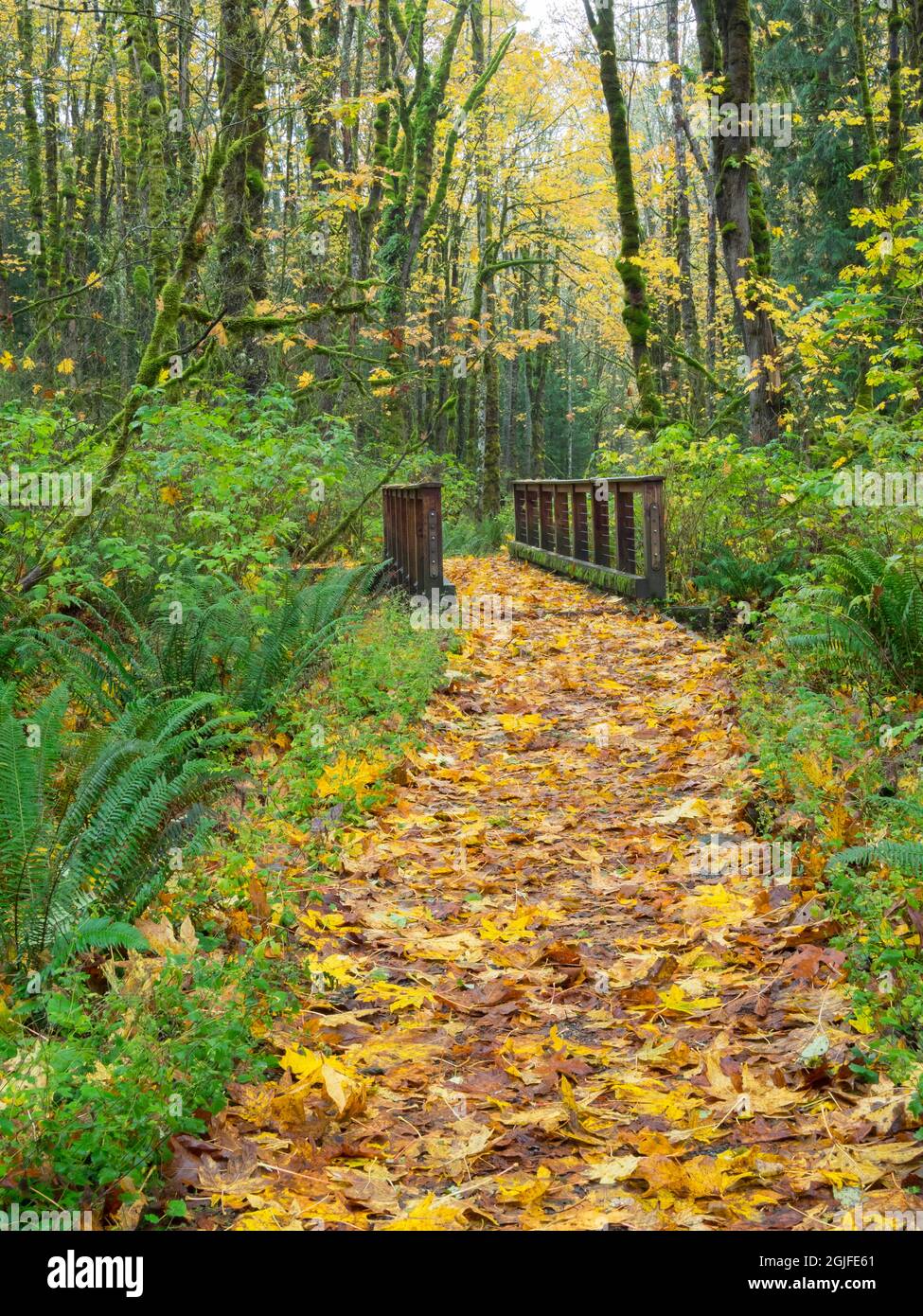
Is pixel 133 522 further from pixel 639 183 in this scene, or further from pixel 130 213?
pixel 639 183

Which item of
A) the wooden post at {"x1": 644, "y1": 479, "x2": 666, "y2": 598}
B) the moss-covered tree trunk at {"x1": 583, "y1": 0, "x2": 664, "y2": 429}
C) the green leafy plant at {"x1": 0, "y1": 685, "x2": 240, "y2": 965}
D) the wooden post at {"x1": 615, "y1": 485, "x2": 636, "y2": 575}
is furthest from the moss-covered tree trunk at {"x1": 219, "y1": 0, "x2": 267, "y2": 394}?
the green leafy plant at {"x1": 0, "y1": 685, "x2": 240, "y2": 965}

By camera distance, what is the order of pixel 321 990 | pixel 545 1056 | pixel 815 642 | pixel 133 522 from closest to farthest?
pixel 545 1056 → pixel 321 990 → pixel 815 642 → pixel 133 522

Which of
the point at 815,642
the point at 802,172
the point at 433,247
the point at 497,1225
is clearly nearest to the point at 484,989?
the point at 497,1225

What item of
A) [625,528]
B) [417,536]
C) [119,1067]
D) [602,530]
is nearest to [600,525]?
[602,530]

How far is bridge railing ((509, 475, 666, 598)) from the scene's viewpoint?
1159 cm

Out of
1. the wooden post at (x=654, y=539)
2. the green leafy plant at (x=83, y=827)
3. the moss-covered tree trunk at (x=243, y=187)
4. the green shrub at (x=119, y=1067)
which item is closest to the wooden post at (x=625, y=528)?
the wooden post at (x=654, y=539)

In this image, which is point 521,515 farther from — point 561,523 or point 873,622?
point 873,622

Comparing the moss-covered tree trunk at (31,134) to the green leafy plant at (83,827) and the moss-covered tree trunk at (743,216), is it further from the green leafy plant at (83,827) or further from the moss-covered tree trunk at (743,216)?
the green leafy plant at (83,827)

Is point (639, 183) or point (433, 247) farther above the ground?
Result: point (639, 183)

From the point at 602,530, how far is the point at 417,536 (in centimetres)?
346

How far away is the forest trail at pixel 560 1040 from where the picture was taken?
283 cm

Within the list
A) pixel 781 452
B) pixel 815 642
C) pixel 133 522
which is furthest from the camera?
pixel 781 452

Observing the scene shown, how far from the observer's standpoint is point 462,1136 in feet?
10.4

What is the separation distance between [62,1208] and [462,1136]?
43.2 inches
